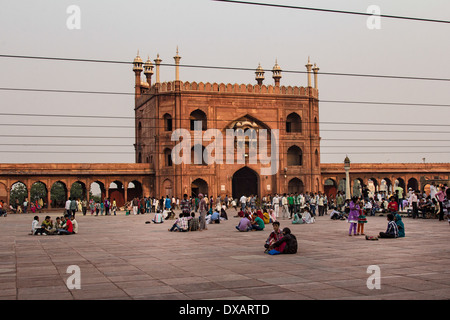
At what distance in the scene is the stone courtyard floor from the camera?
20.8 feet

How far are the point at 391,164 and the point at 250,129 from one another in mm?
13859

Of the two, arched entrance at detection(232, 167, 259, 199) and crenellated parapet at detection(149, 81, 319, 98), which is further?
arched entrance at detection(232, 167, 259, 199)

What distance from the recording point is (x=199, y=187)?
3828 centimetres

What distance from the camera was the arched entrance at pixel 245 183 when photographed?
39.6m

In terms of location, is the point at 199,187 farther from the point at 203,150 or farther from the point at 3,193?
the point at 3,193

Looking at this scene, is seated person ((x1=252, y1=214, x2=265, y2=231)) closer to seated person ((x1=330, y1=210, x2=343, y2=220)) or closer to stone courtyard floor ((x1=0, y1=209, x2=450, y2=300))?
stone courtyard floor ((x1=0, y1=209, x2=450, y2=300))

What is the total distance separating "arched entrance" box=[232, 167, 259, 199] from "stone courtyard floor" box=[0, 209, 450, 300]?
1028 inches

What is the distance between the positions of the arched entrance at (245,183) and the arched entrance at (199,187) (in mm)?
2613

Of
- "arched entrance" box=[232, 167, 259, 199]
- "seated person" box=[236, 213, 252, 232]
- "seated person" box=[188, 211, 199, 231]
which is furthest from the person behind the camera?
"arched entrance" box=[232, 167, 259, 199]

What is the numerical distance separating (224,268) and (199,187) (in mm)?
30023

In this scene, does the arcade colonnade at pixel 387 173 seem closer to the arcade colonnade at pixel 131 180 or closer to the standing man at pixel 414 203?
the arcade colonnade at pixel 131 180

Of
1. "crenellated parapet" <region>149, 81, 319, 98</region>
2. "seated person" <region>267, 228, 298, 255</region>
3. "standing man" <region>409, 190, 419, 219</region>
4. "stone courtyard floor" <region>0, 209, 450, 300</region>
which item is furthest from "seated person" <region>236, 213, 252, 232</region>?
"crenellated parapet" <region>149, 81, 319, 98</region>

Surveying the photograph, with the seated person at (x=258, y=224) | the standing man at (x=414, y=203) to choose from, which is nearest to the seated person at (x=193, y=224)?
the seated person at (x=258, y=224)
